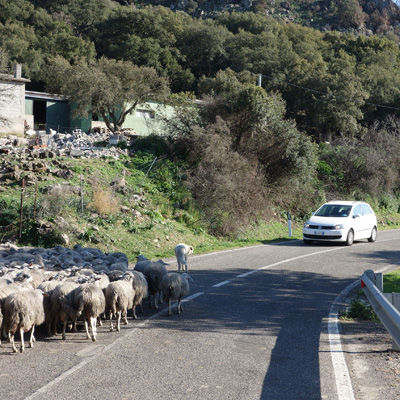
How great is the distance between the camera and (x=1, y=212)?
58.5 feet

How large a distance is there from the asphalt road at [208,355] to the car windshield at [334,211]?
10.1 metres

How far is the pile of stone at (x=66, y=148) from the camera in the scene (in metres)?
25.2

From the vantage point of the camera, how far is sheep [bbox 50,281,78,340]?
796cm

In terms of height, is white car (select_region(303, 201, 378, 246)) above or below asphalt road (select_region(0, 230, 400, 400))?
above

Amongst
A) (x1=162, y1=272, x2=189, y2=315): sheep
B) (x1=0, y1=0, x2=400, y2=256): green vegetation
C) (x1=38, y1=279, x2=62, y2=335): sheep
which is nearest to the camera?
(x1=38, y1=279, x2=62, y2=335): sheep

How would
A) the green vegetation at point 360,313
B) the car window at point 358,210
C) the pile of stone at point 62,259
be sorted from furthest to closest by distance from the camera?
the car window at point 358,210, the pile of stone at point 62,259, the green vegetation at point 360,313

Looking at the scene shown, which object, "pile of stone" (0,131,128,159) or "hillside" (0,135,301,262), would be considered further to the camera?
"pile of stone" (0,131,128,159)

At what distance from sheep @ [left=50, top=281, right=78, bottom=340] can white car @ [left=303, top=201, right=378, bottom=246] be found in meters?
14.6

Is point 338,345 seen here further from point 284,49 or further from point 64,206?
point 284,49

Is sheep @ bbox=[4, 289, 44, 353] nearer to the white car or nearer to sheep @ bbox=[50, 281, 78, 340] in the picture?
sheep @ bbox=[50, 281, 78, 340]

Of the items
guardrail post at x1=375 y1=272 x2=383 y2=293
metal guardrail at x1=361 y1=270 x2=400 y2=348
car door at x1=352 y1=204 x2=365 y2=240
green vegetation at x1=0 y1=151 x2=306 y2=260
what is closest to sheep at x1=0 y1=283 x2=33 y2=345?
metal guardrail at x1=361 y1=270 x2=400 y2=348

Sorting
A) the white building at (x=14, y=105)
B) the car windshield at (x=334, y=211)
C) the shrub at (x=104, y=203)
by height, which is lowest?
the car windshield at (x=334, y=211)

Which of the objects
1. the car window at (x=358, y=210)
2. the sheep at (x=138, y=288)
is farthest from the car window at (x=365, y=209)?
the sheep at (x=138, y=288)

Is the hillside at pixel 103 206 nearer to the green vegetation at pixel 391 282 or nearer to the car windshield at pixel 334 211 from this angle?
Answer: the car windshield at pixel 334 211
